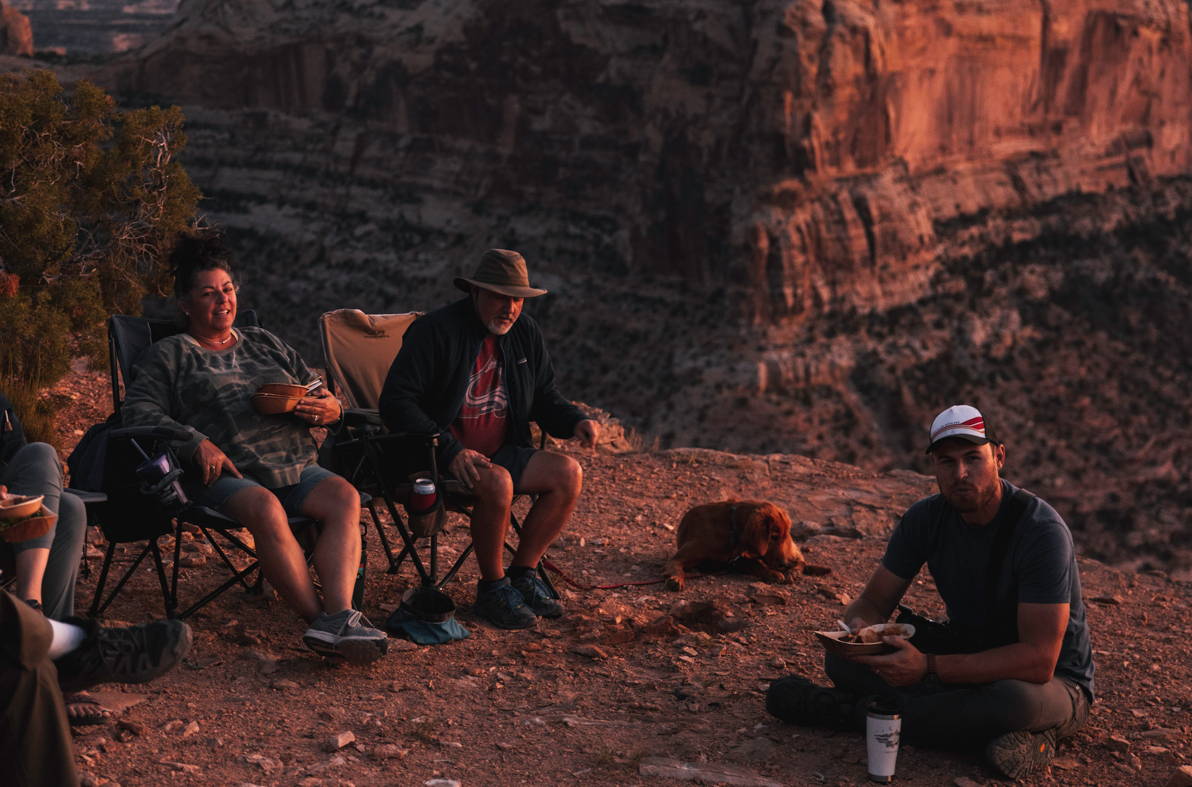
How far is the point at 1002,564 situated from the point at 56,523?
324 centimetres

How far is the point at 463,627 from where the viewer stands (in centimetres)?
573

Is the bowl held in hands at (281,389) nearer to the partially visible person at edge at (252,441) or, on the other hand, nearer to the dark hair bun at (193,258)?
the partially visible person at edge at (252,441)

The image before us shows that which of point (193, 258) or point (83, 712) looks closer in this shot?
point (83, 712)

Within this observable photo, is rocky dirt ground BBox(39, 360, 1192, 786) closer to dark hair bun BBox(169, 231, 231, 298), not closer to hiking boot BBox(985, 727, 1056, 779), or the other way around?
hiking boot BBox(985, 727, 1056, 779)

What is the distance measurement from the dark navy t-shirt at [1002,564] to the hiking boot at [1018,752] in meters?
0.29

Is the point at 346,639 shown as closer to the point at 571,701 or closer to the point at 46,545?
the point at 571,701

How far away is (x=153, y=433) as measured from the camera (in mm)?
5145

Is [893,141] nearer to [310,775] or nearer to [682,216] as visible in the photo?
[682,216]

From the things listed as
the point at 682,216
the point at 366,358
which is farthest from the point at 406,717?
the point at 682,216

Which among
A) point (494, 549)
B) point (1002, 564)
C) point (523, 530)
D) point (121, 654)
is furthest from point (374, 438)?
point (1002, 564)

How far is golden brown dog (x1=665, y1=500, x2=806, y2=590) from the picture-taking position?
23.0 ft

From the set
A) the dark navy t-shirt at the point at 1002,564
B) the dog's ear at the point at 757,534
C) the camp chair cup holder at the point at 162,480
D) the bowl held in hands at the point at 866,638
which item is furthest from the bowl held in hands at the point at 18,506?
the dog's ear at the point at 757,534

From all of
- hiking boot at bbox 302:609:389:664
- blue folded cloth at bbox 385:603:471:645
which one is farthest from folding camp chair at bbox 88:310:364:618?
hiking boot at bbox 302:609:389:664

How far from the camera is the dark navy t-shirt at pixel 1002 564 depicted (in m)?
4.43
